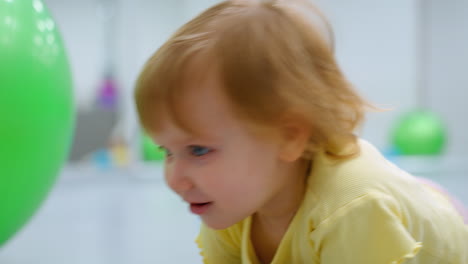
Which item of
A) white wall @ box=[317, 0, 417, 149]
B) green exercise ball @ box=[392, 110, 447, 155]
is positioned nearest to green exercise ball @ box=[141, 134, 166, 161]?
white wall @ box=[317, 0, 417, 149]

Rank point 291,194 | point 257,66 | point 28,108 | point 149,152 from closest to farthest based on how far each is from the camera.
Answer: point 257,66, point 291,194, point 28,108, point 149,152

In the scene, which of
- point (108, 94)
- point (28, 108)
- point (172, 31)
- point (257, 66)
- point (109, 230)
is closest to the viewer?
point (257, 66)

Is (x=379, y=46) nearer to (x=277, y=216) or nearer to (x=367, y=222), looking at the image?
(x=277, y=216)

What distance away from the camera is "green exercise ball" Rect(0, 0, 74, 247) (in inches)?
40.1

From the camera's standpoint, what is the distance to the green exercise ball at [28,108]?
1018mm

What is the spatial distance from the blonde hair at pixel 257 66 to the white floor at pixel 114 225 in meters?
0.60

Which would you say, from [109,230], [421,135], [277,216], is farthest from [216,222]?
[421,135]

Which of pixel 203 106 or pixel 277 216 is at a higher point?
pixel 203 106

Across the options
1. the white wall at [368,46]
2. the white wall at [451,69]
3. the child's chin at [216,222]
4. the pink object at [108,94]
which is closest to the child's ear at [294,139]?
the child's chin at [216,222]

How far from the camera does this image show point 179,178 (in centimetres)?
74

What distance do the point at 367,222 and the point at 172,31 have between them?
7.20ft

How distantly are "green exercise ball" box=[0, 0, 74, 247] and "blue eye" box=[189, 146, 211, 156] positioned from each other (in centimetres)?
45

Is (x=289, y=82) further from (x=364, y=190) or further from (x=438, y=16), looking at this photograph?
(x=438, y=16)

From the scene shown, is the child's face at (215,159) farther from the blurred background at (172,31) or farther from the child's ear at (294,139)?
the blurred background at (172,31)
